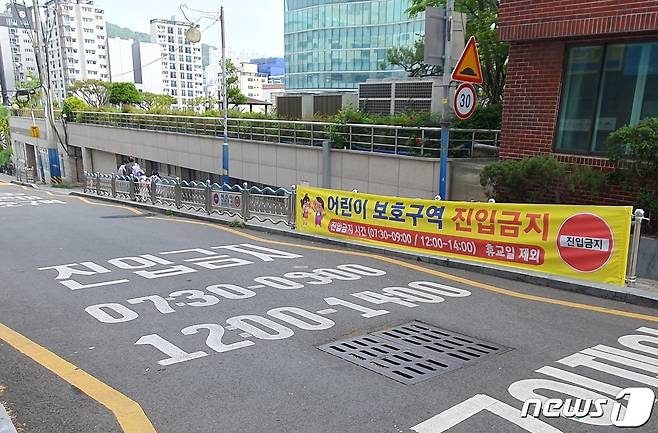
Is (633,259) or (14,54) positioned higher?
(14,54)

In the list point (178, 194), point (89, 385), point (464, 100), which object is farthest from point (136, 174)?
point (89, 385)

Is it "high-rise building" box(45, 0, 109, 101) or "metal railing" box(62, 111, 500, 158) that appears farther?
"high-rise building" box(45, 0, 109, 101)

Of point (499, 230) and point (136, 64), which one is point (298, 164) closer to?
point (499, 230)

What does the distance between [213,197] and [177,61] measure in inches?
5846

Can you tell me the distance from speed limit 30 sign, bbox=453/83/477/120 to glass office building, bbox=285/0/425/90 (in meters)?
58.5

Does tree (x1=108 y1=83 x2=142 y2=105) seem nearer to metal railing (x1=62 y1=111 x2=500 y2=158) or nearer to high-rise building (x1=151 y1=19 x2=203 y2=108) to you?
metal railing (x1=62 y1=111 x2=500 y2=158)

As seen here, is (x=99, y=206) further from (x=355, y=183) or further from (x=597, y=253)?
(x=597, y=253)

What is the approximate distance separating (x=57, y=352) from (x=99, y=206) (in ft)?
51.3

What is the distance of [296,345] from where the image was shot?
5.36m

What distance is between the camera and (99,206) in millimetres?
19672

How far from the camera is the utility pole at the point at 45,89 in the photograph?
32125 millimetres

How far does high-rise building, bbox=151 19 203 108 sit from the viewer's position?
149125mm

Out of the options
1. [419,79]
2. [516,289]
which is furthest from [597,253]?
[419,79]

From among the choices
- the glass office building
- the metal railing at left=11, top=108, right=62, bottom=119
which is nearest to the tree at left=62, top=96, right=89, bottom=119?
the metal railing at left=11, top=108, right=62, bottom=119
